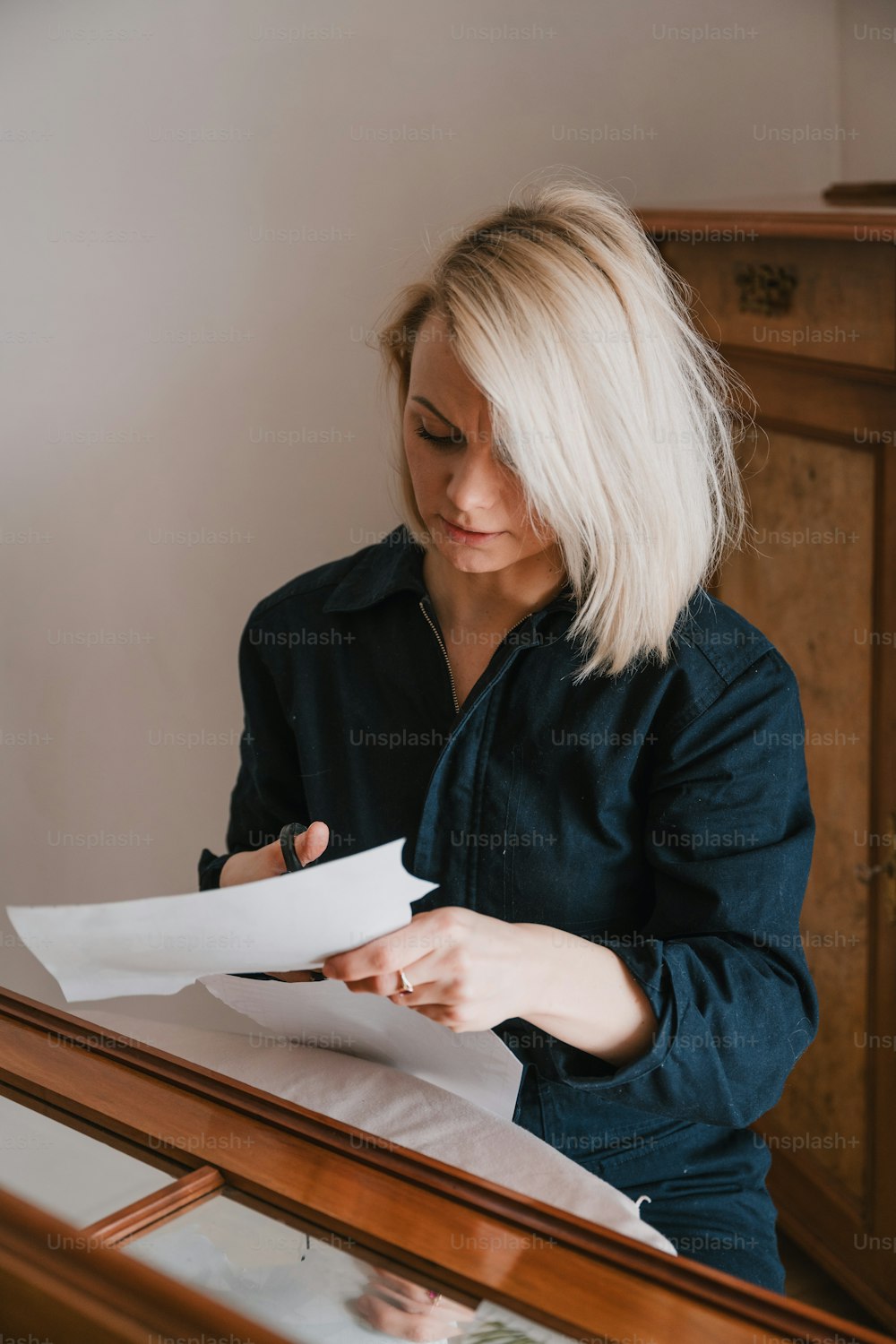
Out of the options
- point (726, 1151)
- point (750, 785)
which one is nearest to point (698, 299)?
point (750, 785)

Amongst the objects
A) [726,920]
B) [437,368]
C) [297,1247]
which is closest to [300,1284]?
[297,1247]

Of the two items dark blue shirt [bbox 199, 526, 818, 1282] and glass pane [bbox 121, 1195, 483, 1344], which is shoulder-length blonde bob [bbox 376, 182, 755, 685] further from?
glass pane [bbox 121, 1195, 483, 1344]

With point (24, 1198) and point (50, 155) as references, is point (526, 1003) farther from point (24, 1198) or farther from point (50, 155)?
point (50, 155)

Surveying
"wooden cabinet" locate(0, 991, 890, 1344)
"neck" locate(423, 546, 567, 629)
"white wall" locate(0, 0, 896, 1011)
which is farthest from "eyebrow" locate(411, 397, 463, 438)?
"white wall" locate(0, 0, 896, 1011)

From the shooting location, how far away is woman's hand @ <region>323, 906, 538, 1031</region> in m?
1.01

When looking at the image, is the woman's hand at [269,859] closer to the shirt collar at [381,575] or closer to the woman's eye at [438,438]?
the shirt collar at [381,575]

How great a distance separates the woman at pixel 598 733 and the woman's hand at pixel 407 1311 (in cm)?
34

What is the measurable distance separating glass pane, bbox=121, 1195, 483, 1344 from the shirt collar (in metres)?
0.86

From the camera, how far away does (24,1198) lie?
814 millimetres

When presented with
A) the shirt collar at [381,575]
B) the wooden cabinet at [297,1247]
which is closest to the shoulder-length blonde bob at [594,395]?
the shirt collar at [381,575]

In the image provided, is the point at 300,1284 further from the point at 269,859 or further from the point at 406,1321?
the point at 269,859

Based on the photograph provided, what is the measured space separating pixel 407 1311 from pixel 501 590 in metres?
0.86

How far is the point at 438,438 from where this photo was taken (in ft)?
4.48

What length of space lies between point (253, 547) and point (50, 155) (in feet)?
2.63
